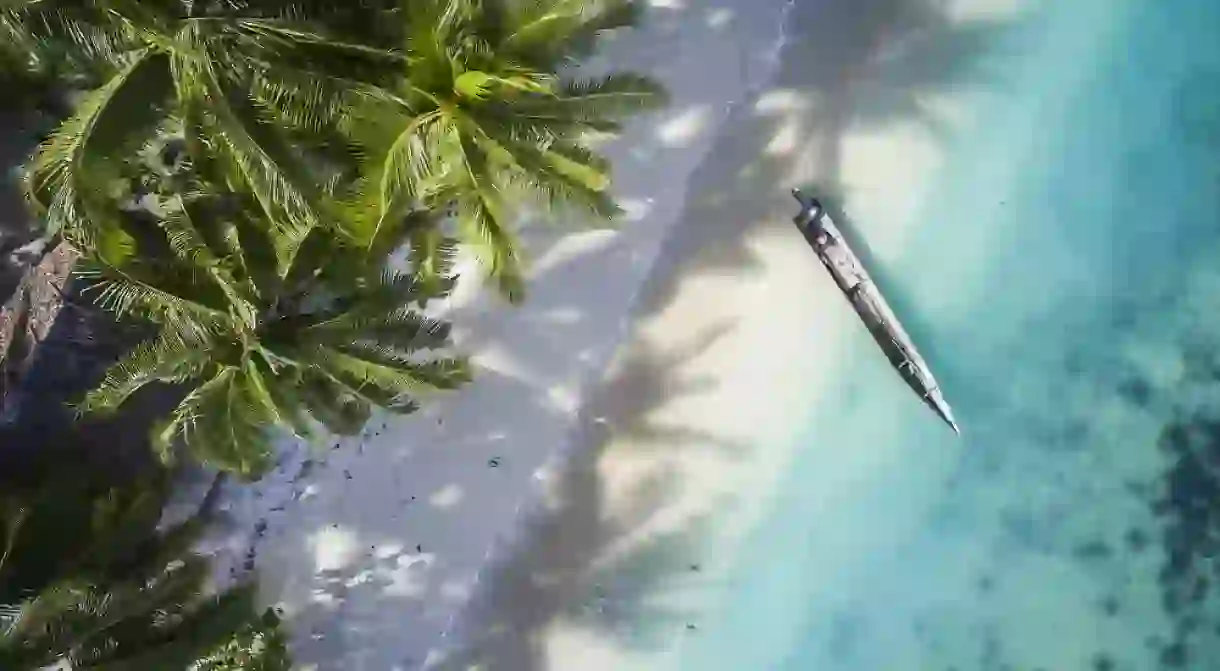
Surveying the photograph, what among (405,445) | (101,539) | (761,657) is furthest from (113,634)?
(761,657)

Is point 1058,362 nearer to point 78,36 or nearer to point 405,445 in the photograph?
point 405,445

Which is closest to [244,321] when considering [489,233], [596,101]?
[489,233]

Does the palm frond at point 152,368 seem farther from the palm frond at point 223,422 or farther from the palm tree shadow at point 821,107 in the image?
the palm tree shadow at point 821,107

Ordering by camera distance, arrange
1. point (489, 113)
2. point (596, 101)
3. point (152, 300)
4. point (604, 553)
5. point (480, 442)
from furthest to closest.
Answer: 1. point (604, 553)
2. point (480, 442)
3. point (596, 101)
4. point (152, 300)
5. point (489, 113)

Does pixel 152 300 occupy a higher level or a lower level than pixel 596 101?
lower

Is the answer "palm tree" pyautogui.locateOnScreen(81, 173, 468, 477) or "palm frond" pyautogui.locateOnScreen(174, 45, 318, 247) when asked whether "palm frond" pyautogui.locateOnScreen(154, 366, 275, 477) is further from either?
"palm frond" pyautogui.locateOnScreen(174, 45, 318, 247)

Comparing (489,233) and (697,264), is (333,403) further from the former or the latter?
(697,264)

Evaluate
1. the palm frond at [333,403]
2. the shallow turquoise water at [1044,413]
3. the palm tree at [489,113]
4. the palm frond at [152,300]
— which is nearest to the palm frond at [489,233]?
the palm tree at [489,113]
